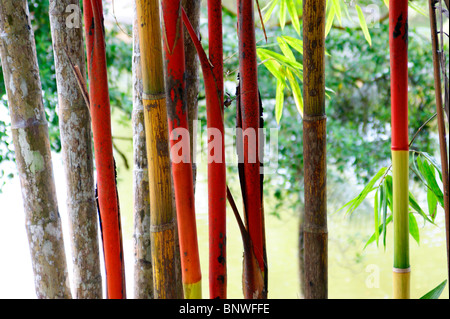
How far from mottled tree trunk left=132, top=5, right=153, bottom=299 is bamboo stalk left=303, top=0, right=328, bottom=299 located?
0.93 feet

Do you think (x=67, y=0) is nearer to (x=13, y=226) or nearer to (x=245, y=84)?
(x=245, y=84)

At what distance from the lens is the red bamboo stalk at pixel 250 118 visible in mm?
472

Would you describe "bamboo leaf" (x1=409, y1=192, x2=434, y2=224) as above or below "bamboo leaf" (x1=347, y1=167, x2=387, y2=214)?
below

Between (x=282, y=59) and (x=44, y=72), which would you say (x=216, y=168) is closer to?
(x=282, y=59)

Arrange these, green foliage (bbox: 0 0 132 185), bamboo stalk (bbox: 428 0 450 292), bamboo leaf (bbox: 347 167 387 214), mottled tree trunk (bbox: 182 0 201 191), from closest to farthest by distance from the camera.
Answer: bamboo stalk (bbox: 428 0 450 292)
mottled tree trunk (bbox: 182 0 201 191)
bamboo leaf (bbox: 347 167 387 214)
green foliage (bbox: 0 0 132 185)

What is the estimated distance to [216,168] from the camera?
0.48 meters

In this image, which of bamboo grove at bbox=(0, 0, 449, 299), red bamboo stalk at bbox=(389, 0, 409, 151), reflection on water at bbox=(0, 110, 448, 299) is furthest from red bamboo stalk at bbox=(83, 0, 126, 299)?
reflection on water at bbox=(0, 110, 448, 299)

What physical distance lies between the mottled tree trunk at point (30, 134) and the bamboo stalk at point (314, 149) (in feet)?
1.21

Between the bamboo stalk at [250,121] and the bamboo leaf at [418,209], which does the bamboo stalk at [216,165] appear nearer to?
the bamboo stalk at [250,121]

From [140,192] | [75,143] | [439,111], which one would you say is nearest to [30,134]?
[75,143]

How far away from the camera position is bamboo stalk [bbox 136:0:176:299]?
1.40 feet

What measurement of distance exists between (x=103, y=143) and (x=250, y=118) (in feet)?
0.46

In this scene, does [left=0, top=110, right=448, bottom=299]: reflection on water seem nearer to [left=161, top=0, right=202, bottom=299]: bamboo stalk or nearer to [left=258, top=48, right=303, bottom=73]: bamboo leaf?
[left=258, top=48, right=303, bottom=73]: bamboo leaf
